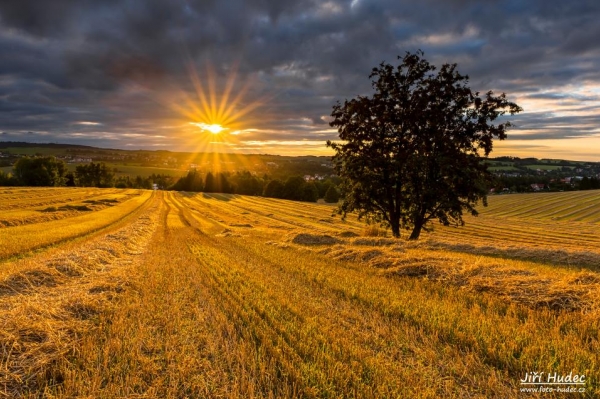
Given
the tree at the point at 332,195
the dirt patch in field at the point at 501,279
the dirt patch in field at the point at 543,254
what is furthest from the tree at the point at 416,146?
the tree at the point at 332,195

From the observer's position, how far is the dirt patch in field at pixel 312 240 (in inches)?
733

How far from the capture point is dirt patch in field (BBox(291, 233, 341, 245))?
18609 mm

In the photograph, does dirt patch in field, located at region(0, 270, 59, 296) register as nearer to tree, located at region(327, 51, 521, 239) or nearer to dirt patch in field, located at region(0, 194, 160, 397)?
dirt patch in field, located at region(0, 194, 160, 397)

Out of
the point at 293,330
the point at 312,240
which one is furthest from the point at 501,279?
the point at 312,240

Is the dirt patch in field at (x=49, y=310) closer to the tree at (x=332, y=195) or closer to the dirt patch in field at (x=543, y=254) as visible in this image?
the dirt patch in field at (x=543, y=254)

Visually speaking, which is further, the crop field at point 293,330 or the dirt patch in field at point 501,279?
the dirt patch in field at point 501,279

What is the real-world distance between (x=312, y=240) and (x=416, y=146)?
9.28 meters

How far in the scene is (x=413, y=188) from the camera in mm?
21531

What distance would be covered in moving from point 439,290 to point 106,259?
1202 centimetres

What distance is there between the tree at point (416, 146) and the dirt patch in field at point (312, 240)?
4283 millimetres

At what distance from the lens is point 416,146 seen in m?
20.9

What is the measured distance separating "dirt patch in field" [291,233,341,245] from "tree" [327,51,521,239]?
428cm

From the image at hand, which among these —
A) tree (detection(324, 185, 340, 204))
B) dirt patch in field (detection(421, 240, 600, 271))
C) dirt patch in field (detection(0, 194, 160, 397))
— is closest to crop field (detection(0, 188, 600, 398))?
dirt patch in field (detection(0, 194, 160, 397))

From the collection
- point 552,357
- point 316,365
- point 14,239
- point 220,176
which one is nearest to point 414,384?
point 316,365
